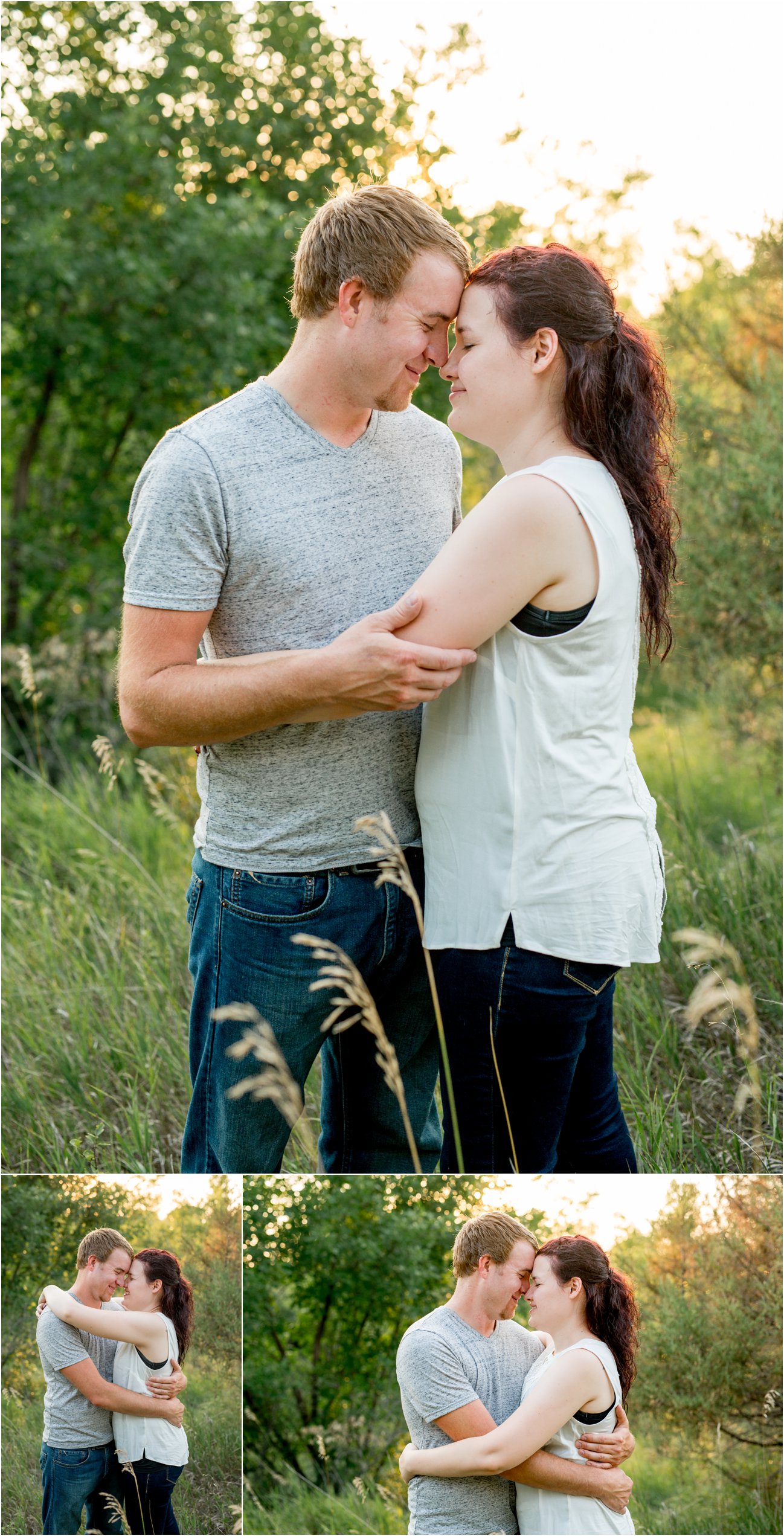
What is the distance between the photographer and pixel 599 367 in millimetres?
2137

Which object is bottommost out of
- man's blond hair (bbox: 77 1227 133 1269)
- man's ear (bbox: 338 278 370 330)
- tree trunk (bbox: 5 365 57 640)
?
man's blond hair (bbox: 77 1227 133 1269)

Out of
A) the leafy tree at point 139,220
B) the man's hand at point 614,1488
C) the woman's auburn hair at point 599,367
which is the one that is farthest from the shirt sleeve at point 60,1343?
the leafy tree at point 139,220

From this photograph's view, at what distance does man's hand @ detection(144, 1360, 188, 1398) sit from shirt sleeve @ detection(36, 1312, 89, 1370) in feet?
0.44

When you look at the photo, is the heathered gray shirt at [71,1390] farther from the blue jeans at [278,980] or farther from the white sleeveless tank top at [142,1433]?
the blue jeans at [278,980]

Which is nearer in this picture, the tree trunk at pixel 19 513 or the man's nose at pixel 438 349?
the man's nose at pixel 438 349

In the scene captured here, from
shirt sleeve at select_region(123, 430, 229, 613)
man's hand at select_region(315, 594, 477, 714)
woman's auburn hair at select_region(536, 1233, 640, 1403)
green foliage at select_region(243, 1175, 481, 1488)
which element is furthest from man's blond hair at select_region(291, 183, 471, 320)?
woman's auburn hair at select_region(536, 1233, 640, 1403)

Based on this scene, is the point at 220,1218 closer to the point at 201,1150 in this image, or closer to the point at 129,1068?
the point at 201,1150

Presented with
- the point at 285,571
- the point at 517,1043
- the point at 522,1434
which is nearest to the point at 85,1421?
the point at 522,1434

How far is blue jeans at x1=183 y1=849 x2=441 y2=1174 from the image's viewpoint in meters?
2.28

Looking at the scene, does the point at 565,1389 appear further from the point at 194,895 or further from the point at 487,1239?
the point at 194,895

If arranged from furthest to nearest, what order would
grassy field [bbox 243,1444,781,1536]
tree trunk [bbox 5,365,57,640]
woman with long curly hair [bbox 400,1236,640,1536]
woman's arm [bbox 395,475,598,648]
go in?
tree trunk [bbox 5,365,57,640] < grassy field [bbox 243,1444,781,1536] < woman with long curly hair [bbox 400,1236,640,1536] < woman's arm [bbox 395,475,598,648]

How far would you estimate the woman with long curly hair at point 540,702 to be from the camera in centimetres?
201

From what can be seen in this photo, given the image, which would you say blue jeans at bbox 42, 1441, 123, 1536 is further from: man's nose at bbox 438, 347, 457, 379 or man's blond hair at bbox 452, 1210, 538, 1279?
man's nose at bbox 438, 347, 457, 379

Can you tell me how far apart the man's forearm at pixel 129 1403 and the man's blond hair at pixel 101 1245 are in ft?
0.72
